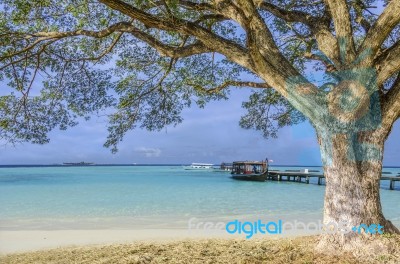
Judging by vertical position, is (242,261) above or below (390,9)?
below

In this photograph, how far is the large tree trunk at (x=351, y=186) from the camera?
15.3 feet

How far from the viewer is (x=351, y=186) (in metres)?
4.66

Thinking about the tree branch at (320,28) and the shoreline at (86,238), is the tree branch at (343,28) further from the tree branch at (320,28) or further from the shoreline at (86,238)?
the shoreline at (86,238)

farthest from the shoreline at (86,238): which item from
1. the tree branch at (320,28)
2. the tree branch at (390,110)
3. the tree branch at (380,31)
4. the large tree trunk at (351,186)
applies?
the tree branch at (380,31)

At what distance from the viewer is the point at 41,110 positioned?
7.71 m

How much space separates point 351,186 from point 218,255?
223cm

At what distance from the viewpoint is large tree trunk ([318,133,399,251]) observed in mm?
Answer: 4656

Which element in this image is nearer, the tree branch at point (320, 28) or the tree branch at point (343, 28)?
the tree branch at point (343, 28)

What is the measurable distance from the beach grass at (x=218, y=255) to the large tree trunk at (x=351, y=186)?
216 millimetres

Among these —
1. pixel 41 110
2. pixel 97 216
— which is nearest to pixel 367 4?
pixel 41 110

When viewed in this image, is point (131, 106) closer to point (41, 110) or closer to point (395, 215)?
point (41, 110)

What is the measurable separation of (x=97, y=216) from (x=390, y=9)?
551 inches

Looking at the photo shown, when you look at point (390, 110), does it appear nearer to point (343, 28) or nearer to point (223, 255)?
point (343, 28)

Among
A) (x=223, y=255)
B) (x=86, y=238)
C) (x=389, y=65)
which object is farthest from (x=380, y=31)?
(x=86, y=238)
